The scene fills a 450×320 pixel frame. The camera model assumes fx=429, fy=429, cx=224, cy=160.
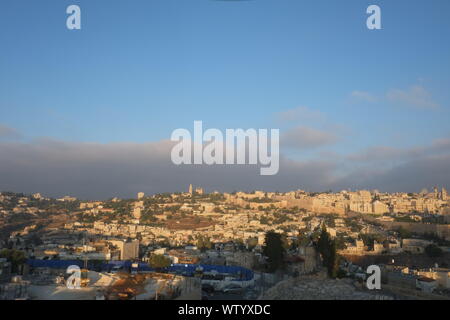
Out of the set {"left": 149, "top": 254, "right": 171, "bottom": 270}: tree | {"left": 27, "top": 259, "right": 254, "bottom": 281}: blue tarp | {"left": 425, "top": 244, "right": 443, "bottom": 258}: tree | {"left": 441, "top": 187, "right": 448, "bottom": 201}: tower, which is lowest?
{"left": 425, "top": 244, "right": 443, "bottom": 258}: tree

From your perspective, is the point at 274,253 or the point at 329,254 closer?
the point at 329,254

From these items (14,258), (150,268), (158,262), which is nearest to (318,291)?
(158,262)

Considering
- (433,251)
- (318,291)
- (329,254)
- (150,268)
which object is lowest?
(433,251)

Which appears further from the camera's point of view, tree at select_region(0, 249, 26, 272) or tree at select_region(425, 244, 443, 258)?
tree at select_region(425, 244, 443, 258)

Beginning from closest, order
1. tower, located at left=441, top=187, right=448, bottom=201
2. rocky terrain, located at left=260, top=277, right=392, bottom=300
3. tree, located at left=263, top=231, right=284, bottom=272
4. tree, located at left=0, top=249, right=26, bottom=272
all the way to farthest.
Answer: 1. rocky terrain, located at left=260, top=277, right=392, bottom=300
2. tree, located at left=0, top=249, right=26, bottom=272
3. tree, located at left=263, top=231, right=284, bottom=272
4. tower, located at left=441, top=187, right=448, bottom=201

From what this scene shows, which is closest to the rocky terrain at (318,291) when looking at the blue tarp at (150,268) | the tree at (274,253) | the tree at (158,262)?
the blue tarp at (150,268)

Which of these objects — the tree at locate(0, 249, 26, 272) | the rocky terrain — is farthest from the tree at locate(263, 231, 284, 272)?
the tree at locate(0, 249, 26, 272)

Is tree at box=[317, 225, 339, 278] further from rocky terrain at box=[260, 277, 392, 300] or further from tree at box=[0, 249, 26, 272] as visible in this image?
tree at box=[0, 249, 26, 272]

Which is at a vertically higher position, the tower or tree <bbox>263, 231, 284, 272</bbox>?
the tower

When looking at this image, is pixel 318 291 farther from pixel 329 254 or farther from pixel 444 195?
pixel 444 195

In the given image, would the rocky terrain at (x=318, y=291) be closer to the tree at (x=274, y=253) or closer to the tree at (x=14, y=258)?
the tree at (x=274, y=253)
